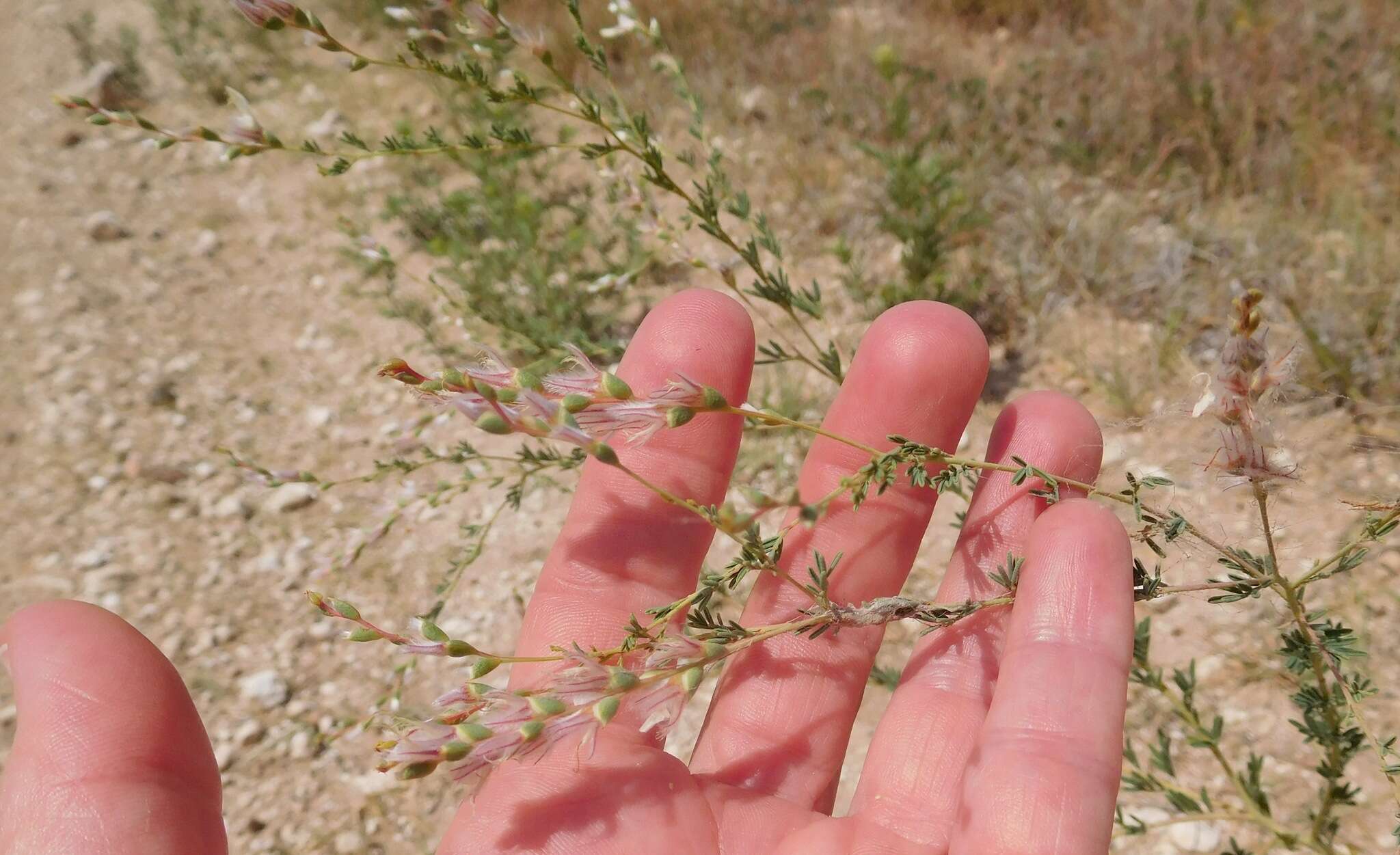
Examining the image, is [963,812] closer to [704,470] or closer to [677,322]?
[704,470]

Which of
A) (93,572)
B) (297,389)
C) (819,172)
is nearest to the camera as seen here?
(93,572)

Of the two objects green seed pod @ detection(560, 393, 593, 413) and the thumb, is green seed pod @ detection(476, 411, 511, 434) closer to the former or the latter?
green seed pod @ detection(560, 393, 593, 413)

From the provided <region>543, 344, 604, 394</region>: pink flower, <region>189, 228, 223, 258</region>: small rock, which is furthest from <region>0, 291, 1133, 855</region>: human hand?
<region>189, 228, 223, 258</region>: small rock

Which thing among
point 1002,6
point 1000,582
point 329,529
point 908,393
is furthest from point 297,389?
point 1002,6

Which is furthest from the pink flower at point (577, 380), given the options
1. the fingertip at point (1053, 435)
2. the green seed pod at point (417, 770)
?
the fingertip at point (1053, 435)

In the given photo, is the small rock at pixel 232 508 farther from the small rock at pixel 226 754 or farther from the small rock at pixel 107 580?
the small rock at pixel 226 754

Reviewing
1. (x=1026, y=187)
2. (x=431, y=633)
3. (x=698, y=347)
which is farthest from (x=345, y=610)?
(x=1026, y=187)
